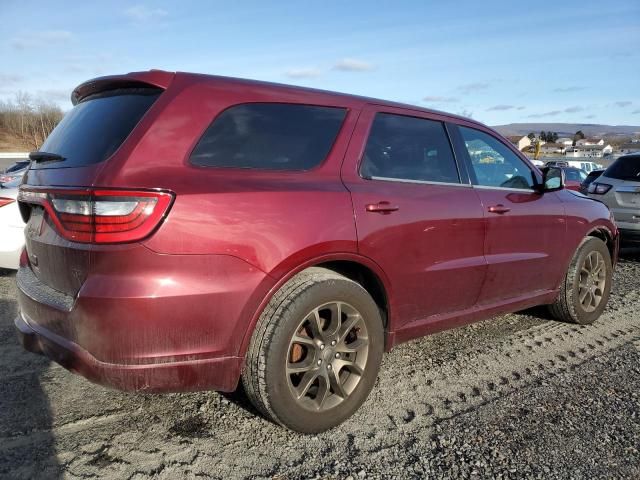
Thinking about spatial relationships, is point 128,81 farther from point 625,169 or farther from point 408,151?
point 625,169

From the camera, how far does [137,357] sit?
229 cm

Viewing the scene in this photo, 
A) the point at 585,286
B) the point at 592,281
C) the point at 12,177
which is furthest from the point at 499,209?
the point at 12,177

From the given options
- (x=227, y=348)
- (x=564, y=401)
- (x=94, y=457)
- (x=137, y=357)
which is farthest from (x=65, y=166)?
(x=564, y=401)

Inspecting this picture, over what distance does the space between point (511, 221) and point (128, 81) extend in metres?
2.68

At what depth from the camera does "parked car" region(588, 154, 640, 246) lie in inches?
302

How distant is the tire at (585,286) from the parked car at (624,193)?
3.35 meters

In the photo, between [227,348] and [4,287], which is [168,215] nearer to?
[227,348]

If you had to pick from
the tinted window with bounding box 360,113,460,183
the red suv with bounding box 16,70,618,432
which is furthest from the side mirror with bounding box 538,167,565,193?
the tinted window with bounding box 360,113,460,183

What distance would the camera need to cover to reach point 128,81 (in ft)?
8.72

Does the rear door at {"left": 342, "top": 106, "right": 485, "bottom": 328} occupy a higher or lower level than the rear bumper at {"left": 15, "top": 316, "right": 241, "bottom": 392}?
higher

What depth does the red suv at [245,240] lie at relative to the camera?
2.27 metres

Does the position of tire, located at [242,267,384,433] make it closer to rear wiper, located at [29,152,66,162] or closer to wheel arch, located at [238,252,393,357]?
wheel arch, located at [238,252,393,357]

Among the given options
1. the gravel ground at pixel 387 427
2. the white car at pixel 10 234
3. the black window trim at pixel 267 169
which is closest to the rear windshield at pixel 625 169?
the gravel ground at pixel 387 427

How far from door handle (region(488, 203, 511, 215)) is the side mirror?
632mm
